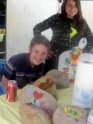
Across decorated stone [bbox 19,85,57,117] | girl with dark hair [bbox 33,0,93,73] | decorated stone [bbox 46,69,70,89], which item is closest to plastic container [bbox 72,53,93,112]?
decorated stone [bbox 19,85,57,117]

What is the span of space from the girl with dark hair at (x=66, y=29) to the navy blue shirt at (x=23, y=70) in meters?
0.08

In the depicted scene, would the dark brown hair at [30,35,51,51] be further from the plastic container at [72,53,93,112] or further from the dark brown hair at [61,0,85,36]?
the plastic container at [72,53,93,112]

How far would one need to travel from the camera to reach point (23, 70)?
4.33 feet

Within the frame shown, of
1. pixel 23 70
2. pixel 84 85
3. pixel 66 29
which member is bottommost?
pixel 23 70

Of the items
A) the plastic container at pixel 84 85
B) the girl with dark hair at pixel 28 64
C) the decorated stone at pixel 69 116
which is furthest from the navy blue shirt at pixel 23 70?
the decorated stone at pixel 69 116

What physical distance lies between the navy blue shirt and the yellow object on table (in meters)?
0.33

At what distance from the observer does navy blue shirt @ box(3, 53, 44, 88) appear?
1300mm

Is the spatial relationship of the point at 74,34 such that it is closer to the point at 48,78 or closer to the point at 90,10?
the point at 90,10

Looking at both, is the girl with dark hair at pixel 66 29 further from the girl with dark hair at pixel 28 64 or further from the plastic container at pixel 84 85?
the plastic container at pixel 84 85

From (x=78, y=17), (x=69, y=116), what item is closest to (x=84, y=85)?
(x=69, y=116)

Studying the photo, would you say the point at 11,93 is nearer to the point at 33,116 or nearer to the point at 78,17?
the point at 33,116

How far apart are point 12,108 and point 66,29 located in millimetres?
602

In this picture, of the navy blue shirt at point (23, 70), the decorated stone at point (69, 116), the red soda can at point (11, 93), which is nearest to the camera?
the decorated stone at point (69, 116)

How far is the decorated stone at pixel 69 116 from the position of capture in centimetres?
64
